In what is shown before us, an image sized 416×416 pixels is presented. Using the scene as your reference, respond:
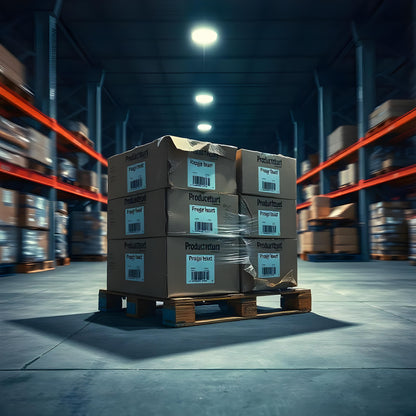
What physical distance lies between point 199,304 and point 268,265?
0.66 m

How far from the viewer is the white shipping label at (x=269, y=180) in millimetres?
3623

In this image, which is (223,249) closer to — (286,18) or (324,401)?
(324,401)

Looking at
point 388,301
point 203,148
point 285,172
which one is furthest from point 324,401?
point 388,301

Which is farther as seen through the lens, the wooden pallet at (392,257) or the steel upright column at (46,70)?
the wooden pallet at (392,257)

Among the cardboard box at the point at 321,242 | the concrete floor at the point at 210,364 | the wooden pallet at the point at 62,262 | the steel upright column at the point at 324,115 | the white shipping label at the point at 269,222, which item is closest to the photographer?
the concrete floor at the point at 210,364

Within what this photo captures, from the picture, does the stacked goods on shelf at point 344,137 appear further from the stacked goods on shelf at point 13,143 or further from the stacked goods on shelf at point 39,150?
the stacked goods on shelf at point 13,143

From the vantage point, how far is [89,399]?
160 centimetres

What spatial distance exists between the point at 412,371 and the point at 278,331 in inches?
39.8

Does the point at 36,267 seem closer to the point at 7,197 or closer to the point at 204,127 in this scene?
the point at 7,197

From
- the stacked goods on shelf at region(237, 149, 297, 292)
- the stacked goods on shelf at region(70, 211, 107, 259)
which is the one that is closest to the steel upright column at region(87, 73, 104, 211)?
the stacked goods on shelf at region(70, 211, 107, 259)

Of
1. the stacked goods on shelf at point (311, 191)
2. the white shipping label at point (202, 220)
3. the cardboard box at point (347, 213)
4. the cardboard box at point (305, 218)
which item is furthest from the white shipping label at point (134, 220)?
the stacked goods on shelf at point (311, 191)

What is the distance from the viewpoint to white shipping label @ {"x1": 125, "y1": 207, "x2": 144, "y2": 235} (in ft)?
11.0

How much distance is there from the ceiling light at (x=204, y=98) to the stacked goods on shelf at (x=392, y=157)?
6798 mm

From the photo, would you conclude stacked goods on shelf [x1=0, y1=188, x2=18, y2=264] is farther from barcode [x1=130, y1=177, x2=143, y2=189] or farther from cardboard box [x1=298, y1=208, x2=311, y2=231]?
cardboard box [x1=298, y1=208, x2=311, y2=231]
